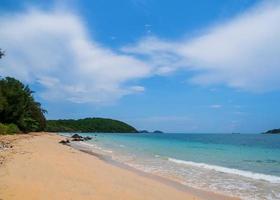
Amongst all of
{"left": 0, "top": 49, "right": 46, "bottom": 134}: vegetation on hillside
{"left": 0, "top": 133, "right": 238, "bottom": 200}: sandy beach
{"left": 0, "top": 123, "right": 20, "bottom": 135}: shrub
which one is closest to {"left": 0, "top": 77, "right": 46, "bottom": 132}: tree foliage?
{"left": 0, "top": 49, "right": 46, "bottom": 134}: vegetation on hillside

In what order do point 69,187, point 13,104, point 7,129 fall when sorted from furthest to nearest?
1. point 13,104
2. point 7,129
3. point 69,187

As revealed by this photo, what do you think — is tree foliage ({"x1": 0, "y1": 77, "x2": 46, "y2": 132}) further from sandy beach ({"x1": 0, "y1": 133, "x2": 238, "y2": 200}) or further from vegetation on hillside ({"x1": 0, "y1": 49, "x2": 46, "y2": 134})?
sandy beach ({"x1": 0, "y1": 133, "x2": 238, "y2": 200})

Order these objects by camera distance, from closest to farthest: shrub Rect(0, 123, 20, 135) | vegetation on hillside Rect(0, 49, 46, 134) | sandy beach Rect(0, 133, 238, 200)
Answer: sandy beach Rect(0, 133, 238, 200), shrub Rect(0, 123, 20, 135), vegetation on hillside Rect(0, 49, 46, 134)

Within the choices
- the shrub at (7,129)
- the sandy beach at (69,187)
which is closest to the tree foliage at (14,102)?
the shrub at (7,129)

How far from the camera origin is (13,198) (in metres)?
9.18

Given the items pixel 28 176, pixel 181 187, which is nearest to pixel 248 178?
pixel 181 187

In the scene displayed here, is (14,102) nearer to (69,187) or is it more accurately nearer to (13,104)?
(13,104)

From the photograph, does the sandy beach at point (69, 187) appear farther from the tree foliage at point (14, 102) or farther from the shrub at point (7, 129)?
the tree foliage at point (14, 102)

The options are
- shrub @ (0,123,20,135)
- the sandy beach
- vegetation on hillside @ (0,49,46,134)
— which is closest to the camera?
the sandy beach

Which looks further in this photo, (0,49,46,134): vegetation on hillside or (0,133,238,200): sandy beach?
(0,49,46,134): vegetation on hillside

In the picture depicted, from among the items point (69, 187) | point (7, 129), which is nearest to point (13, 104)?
point (7, 129)

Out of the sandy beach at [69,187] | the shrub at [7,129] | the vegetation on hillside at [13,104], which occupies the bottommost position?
the sandy beach at [69,187]

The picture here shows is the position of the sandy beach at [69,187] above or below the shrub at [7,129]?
below

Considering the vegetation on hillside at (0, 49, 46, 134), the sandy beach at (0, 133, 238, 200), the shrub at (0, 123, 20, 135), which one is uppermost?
the vegetation on hillside at (0, 49, 46, 134)
